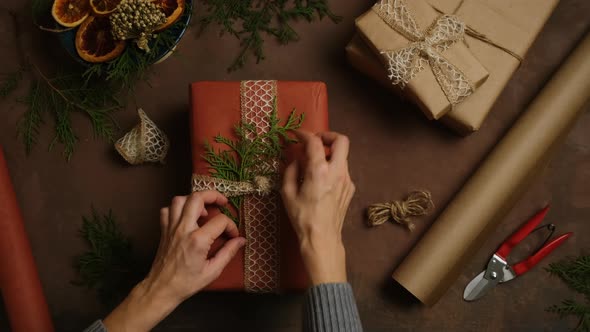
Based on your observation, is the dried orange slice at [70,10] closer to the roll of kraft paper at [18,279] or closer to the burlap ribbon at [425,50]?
the roll of kraft paper at [18,279]

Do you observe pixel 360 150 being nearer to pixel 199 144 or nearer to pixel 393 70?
pixel 393 70

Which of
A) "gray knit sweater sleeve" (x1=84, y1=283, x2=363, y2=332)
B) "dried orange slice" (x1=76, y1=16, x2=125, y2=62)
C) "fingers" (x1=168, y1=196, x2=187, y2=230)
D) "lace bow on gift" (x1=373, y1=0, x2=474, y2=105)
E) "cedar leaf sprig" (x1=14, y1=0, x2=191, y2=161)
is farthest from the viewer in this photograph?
"cedar leaf sprig" (x1=14, y1=0, x2=191, y2=161)

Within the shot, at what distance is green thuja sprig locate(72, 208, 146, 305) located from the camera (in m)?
1.37

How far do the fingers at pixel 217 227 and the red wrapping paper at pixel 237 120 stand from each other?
0.22 ft

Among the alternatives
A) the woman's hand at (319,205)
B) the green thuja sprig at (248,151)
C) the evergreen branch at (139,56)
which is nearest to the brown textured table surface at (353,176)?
the evergreen branch at (139,56)

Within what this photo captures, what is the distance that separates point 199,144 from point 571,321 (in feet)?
3.39

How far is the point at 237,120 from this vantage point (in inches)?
46.0

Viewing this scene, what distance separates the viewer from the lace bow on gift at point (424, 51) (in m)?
1.19

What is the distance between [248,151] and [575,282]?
901 millimetres

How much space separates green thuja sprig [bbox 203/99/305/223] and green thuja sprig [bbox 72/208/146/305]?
1.29 ft

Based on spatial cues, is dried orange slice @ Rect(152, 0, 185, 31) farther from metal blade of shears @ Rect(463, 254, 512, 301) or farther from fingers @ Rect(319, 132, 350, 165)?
metal blade of shears @ Rect(463, 254, 512, 301)

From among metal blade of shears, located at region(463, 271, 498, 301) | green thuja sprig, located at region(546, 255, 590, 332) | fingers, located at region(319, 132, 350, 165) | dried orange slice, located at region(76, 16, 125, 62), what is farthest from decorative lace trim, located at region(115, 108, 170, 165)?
green thuja sprig, located at region(546, 255, 590, 332)

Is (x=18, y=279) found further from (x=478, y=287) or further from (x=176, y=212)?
(x=478, y=287)

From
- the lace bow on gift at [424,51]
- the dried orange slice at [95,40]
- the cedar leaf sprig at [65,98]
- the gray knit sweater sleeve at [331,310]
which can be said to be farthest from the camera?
the cedar leaf sprig at [65,98]
